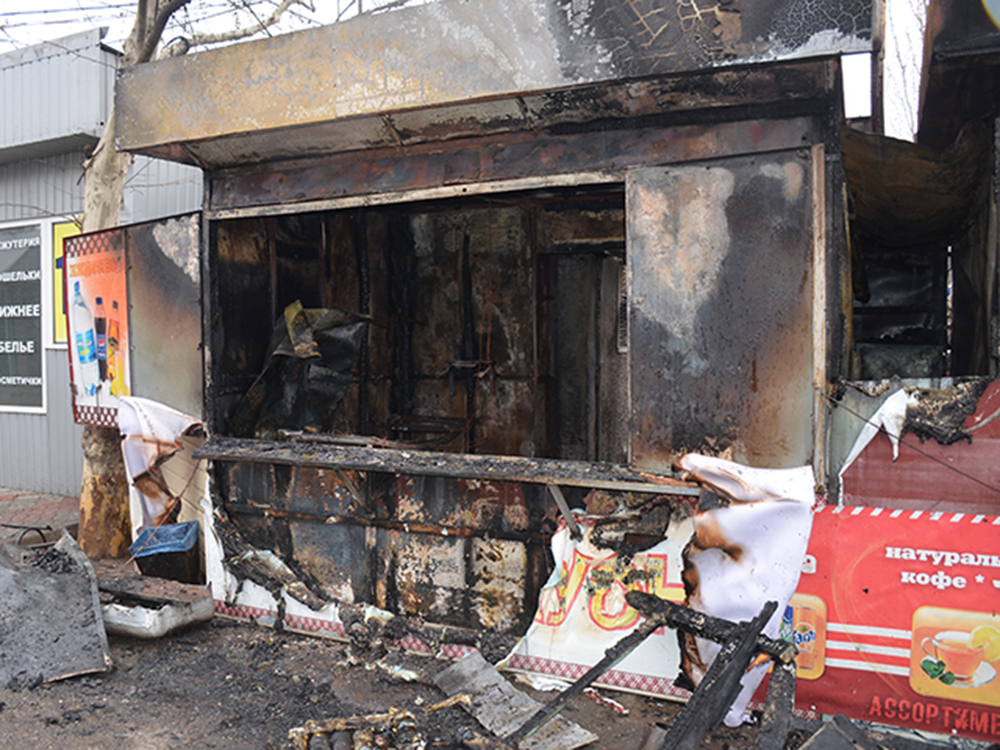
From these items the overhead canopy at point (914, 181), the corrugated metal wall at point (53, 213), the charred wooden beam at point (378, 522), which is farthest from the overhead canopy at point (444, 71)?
the corrugated metal wall at point (53, 213)

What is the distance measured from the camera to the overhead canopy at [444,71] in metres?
3.24

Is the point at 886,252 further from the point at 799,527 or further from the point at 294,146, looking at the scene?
the point at 294,146

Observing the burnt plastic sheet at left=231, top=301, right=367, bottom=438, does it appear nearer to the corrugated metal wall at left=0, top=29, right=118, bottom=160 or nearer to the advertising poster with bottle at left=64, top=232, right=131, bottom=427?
the advertising poster with bottle at left=64, top=232, right=131, bottom=427

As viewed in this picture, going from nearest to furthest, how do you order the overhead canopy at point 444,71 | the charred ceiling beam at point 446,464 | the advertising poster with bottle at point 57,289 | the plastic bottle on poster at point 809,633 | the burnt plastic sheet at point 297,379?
the overhead canopy at point 444,71, the plastic bottle on poster at point 809,633, the charred ceiling beam at point 446,464, the burnt plastic sheet at point 297,379, the advertising poster with bottle at point 57,289

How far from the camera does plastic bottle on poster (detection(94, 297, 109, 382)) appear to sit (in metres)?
5.53

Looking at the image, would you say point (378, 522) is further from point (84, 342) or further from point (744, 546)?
point (84, 342)

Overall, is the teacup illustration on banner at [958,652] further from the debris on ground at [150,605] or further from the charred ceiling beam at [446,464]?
→ the debris on ground at [150,605]

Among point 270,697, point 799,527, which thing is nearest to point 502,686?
point 270,697

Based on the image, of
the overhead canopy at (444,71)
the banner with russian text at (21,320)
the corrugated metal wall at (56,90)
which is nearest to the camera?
the overhead canopy at (444,71)

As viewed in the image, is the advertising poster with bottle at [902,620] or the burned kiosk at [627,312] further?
the burned kiosk at [627,312]

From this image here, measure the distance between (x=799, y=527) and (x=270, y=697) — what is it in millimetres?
2949

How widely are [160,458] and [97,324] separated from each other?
48.8 inches

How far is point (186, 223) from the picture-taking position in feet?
16.6

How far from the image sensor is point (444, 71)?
377cm
